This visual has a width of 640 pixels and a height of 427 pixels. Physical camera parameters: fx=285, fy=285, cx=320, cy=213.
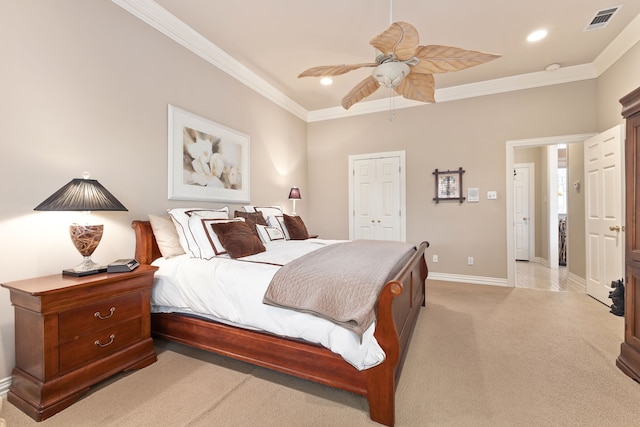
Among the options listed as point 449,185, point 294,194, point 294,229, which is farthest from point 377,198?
point 294,229

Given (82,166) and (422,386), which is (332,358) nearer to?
(422,386)

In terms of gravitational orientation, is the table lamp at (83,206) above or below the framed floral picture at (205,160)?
below

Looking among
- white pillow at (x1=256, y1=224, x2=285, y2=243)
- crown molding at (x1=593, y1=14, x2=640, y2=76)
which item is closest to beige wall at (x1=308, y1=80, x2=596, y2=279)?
crown molding at (x1=593, y1=14, x2=640, y2=76)

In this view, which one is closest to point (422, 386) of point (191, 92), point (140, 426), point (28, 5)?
point (140, 426)

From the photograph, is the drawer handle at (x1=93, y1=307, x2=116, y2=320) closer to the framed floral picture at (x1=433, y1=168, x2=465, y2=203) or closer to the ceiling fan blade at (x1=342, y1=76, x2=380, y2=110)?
the ceiling fan blade at (x1=342, y1=76, x2=380, y2=110)

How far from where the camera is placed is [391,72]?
2.22 m

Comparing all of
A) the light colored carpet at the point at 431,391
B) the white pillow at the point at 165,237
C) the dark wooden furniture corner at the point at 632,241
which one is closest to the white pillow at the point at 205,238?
the white pillow at the point at 165,237

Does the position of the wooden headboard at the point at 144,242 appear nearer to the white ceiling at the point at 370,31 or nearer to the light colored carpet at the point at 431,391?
the light colored carpet at the point at 431,391

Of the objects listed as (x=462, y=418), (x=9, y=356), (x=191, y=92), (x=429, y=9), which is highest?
(x=429, y=9)

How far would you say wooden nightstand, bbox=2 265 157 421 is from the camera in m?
1.58

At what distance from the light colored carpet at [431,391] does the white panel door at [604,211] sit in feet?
3.18

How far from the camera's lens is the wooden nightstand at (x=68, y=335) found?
62.1 inches

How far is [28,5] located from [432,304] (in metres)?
4.38

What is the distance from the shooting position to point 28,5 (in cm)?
191
